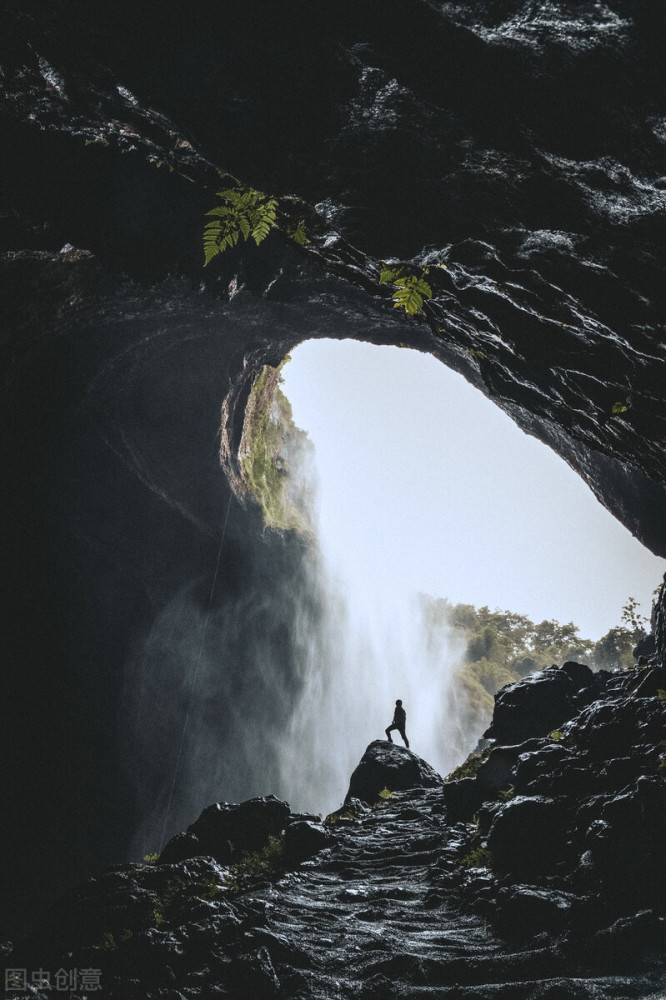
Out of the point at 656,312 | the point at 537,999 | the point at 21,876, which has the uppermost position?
the point at 656,312

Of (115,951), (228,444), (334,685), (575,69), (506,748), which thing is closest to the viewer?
(575,69)

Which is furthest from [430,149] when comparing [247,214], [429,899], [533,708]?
[533,708]

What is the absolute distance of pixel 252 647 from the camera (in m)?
20.0

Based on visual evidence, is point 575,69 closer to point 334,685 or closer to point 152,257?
point 152,257

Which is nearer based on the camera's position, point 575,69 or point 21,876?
point 575,69

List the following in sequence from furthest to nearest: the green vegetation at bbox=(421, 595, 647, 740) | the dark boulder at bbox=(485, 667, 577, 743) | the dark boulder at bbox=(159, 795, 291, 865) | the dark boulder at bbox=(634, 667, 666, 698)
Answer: the green vegetation at bbox=(421, 595, 647, 740) → the dark boulder at bbox=(485, 667, 577, 743) → the dark boulder at bbox=(159, 795, 291, 865) → the dark boulder at bbox=(634, 667, 666, 698)

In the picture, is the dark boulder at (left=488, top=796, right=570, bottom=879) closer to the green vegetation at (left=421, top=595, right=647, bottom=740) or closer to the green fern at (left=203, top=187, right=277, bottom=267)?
the green fern at (left=203, top=187, right=277, bottom=267)

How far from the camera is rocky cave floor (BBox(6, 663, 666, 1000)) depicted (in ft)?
12.1

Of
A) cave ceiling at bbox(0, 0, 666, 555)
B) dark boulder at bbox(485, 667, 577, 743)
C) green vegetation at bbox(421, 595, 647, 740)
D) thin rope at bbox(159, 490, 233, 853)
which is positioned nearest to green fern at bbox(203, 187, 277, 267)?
cave ceiling at bbox(0, 0, 666, 555)

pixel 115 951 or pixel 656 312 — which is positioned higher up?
pixel 656 312

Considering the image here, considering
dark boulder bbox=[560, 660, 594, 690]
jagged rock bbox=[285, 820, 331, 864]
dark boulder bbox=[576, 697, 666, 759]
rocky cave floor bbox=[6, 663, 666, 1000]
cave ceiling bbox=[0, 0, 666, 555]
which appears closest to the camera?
cave ceiling bbox=[0, 0, 666, 555]

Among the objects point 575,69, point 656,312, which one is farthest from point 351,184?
point 656,312

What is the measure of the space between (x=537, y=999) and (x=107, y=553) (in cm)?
1459

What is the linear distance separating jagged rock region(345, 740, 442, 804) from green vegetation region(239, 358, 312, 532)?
10.3m
